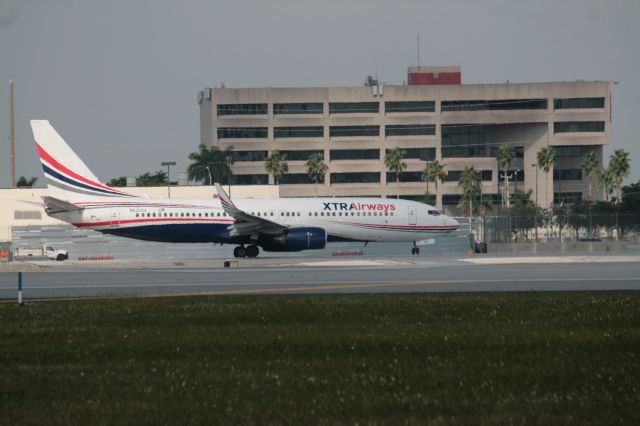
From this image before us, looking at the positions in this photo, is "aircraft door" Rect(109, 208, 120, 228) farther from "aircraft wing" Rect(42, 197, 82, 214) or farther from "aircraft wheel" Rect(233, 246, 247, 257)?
"aircraft wheel" Rect(233, 246, 247, 257)

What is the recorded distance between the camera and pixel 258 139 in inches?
6014

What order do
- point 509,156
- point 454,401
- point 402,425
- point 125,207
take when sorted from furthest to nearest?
point 509,156
point 125,207
point 454,401
point 402,425

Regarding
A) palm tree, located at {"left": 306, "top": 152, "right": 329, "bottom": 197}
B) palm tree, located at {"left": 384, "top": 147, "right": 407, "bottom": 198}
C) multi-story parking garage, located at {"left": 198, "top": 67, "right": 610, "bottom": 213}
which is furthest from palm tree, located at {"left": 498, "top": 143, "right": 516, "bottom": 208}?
palm tree, located at {"left": 306, "top": 152, "right": 329, "bottom": 197}

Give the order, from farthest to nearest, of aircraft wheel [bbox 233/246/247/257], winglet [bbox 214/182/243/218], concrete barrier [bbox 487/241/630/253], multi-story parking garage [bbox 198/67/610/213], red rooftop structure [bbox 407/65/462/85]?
red rooftop structure [bbox 407/65/462/85] < multi-story parking garage [bbox 198/67/610/213] < concrete barrier [bbox 487/241/630/253] < aircraft wheel [bbox 233/246/247/257] < winglet [bbox 214/182/243/218]

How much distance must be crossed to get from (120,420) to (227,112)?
473 ft

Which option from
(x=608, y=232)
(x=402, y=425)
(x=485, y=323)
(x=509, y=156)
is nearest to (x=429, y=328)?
Result: (x=485, y=323)

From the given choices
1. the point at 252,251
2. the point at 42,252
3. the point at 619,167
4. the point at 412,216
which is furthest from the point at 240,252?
the point at 619,167

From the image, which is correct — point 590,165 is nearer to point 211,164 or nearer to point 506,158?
point 506,158

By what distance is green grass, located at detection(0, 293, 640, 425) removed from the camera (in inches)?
450

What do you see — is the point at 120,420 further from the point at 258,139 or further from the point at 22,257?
the point at 258,139

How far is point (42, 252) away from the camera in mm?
61469

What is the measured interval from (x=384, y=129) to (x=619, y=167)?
43457 mm

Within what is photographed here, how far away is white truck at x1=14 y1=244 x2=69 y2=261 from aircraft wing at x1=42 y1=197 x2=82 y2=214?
9541 millimetres

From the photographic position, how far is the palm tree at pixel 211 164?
146125mm
